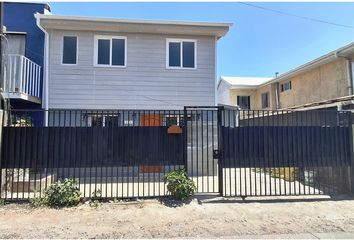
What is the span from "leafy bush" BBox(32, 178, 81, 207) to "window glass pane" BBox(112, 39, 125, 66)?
6296 millimetres

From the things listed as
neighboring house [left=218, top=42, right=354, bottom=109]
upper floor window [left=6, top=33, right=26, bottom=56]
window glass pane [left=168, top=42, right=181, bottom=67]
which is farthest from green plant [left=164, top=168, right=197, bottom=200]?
upper floor window [left=6, top=33, right=26, bottom=56]

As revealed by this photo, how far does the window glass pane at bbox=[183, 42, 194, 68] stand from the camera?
12289 mm

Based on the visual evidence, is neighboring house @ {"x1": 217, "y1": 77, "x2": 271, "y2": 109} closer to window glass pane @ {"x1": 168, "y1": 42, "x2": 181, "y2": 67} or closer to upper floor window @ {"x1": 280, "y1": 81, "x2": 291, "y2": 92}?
upper floor window @ {"x1": 280, "y1": 81, "x2": 291, "y2": 92}

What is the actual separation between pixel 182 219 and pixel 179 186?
119 centimetres

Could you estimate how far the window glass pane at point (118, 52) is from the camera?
1196 cm

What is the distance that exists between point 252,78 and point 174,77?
62.6ft

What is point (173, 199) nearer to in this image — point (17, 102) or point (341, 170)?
point (341, 170)

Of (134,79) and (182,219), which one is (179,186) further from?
(134,79)

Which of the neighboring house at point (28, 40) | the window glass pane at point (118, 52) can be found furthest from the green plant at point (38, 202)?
the window glass pane at point (118, 52)

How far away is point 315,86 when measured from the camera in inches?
615

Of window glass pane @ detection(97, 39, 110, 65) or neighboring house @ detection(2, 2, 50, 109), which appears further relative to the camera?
window glass pane @ detection(97, 39, 110, 65)

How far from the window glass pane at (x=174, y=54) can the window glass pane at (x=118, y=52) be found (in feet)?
6.51

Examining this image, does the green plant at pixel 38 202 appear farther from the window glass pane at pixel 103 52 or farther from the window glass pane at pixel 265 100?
the window glass pane at pixel 265 100

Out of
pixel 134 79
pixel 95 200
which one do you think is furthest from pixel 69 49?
pixel 95 200
